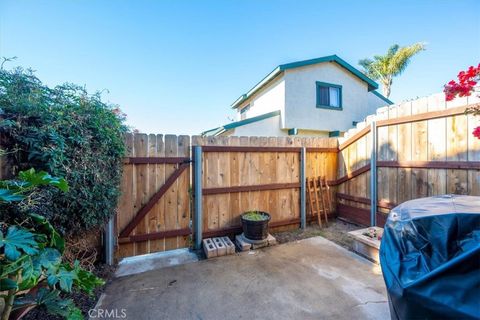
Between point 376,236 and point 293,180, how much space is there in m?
1.73

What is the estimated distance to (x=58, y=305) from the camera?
1294 mm

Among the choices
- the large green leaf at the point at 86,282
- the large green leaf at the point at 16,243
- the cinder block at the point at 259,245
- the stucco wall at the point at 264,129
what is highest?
the stucco wall at the point at 264,129

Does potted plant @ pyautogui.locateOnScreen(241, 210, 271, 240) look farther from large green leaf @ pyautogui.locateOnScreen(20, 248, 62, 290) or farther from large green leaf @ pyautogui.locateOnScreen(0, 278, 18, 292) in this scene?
large green leaf @ pyautogui.locateOnScreen(0, 278, 18, 292)

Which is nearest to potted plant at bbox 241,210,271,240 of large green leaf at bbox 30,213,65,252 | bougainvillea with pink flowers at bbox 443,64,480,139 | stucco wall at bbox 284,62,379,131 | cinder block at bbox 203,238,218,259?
cinder block at bbox 203,238,218,259

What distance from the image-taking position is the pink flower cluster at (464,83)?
7.78ft

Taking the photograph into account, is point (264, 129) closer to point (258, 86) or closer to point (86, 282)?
point (258, 86)

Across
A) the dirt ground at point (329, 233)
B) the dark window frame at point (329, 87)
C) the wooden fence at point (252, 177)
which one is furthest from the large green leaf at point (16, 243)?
the dark window frame at point (329, 87)

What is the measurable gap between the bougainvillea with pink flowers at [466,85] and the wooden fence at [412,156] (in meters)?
0.52

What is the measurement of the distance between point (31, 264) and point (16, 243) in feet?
0.51

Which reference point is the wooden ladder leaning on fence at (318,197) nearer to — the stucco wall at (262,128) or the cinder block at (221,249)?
the cinder block at (221,249)

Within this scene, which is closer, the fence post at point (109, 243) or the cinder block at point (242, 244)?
the fence post at point (109, 243)

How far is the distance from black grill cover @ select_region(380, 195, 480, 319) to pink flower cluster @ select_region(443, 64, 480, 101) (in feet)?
6.22

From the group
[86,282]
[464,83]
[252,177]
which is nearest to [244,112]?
[252,177]

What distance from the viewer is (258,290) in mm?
2342
